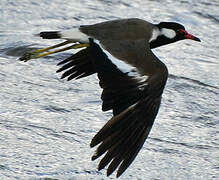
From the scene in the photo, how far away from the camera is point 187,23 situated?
766cm

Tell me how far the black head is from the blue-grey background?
22.2 inches

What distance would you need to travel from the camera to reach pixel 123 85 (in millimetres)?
4211

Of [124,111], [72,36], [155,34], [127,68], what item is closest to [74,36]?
[72,36]

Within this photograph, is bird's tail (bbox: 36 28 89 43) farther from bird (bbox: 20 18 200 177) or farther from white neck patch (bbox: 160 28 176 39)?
white neck patch (bbox: 160 28 176 39)

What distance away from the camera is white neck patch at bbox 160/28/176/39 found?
530cm

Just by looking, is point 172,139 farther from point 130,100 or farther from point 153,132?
point 130,100

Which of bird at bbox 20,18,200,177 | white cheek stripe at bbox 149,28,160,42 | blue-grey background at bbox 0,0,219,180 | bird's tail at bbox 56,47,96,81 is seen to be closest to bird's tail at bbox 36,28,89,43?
bird at bbox 20,18,200,177

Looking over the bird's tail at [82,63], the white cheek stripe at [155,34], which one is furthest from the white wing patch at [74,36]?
the white cheek stripe at [155,34]

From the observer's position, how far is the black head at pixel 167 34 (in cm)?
526

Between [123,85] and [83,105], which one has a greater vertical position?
[123,85]

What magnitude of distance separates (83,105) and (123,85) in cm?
136

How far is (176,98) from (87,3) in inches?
97.4

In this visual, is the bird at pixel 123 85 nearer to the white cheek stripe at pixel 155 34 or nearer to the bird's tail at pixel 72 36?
the bird's tail at pixel 72 36

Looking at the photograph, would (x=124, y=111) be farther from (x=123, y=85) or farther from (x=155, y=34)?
(x=155, y=34)
